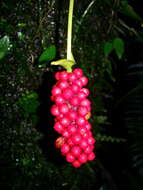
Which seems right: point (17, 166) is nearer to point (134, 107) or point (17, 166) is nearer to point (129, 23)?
point (134, 107)

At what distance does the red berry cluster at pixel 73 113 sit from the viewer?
25.8 inches

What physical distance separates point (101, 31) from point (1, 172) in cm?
93

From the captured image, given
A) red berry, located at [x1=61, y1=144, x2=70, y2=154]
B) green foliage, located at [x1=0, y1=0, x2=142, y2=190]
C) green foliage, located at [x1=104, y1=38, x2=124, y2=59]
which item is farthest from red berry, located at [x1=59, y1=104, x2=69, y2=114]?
green foliage, located at [x1=104, y1=38, x2=124, y2=59]

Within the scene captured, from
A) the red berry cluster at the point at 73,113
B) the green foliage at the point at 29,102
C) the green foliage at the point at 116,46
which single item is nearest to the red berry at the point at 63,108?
the red berry cluster at the point at 73,113

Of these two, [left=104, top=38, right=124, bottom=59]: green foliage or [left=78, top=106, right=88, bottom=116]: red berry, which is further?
[left=104, top=38, right=124, bottom=59]: green foliage

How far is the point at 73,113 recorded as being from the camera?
65cm

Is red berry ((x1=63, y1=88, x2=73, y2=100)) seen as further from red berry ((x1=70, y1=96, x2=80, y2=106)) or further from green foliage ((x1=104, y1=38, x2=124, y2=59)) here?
green foliage ((x1=104, y1=38, x2=124, y2=59))

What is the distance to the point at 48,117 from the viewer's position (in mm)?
1202

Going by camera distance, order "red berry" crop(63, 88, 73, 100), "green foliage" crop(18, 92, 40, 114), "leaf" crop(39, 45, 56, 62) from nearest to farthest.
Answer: "red berry" crop(63, 88, 73, 100) < "leaf" crop(39, 45, 56, 62) < "green foliage" crop(18, 92, 40, 114)

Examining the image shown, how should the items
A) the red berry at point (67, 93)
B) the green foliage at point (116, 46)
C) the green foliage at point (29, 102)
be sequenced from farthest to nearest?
the green foliage at point (116, 46) → the green foliage at point (29, 102) → the red berry at point (67, 93)

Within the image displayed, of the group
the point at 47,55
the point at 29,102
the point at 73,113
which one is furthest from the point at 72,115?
the point at 29,102

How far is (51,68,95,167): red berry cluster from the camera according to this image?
655 mm

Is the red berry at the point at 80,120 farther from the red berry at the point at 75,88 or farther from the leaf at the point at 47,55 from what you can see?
the leaf at the point at 47,55

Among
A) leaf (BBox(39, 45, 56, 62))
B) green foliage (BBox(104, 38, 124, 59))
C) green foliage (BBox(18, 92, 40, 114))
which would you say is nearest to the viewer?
leaf (BBox(39, 45, 56, 62))
